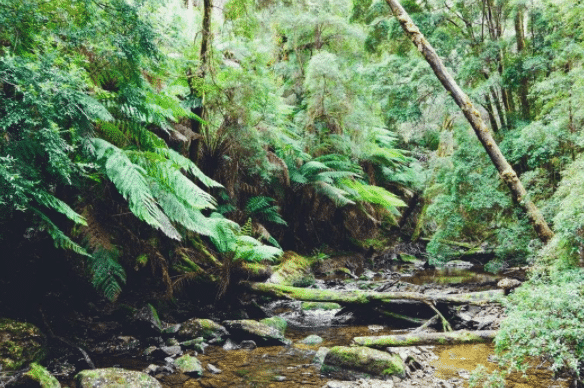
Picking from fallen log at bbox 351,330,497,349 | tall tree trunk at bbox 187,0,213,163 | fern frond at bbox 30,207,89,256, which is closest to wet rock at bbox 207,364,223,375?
fallen log at bbox 351,330,497,349

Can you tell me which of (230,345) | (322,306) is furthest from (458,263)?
(230,345)

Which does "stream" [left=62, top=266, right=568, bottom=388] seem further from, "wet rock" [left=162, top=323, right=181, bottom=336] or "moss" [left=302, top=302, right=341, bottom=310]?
"wet rock" [left=162, top=323, right=181, bottom=336]

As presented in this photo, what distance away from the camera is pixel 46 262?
414 centimetres

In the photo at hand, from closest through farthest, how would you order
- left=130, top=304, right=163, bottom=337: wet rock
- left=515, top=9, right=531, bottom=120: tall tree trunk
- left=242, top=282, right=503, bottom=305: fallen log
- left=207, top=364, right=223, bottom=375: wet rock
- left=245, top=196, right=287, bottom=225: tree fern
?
1. left=207, top=364, right=223, bottom=375: wet rock
2. left=130, top=304, right=163, bottom=337: wet rock
3. left=242, top=282, right=503, bottom=305: fallen log
4. left=515, top=9, right=531, bottom=120: tall tree trunk
5. left=245, top=196, right=287, bottom=225: tree fern

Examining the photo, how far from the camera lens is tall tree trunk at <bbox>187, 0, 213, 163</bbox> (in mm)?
5746

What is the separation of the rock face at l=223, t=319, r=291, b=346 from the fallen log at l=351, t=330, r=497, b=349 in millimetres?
1034

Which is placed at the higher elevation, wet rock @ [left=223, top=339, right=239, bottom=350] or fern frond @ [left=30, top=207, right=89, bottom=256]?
fern frond @ [left=30, top=207, right=89, bottom=256]

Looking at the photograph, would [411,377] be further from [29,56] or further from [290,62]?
[290,62]

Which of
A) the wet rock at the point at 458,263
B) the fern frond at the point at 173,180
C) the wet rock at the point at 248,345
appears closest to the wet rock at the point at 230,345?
the wet rock at the point at 248,345

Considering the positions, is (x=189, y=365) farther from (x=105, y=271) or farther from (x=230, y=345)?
(x=105, y=271)

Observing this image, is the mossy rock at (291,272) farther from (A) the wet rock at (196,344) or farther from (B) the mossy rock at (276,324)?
(A) the wet rock at (196,344)

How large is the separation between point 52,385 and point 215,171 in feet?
15.6

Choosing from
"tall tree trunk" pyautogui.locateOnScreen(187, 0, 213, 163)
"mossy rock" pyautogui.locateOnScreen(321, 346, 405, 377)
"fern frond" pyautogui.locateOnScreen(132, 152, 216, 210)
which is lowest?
"mossy rock" pyautogui.locateOnScreen(321, 346, 405, 377)

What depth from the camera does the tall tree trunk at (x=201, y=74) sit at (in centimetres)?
575
